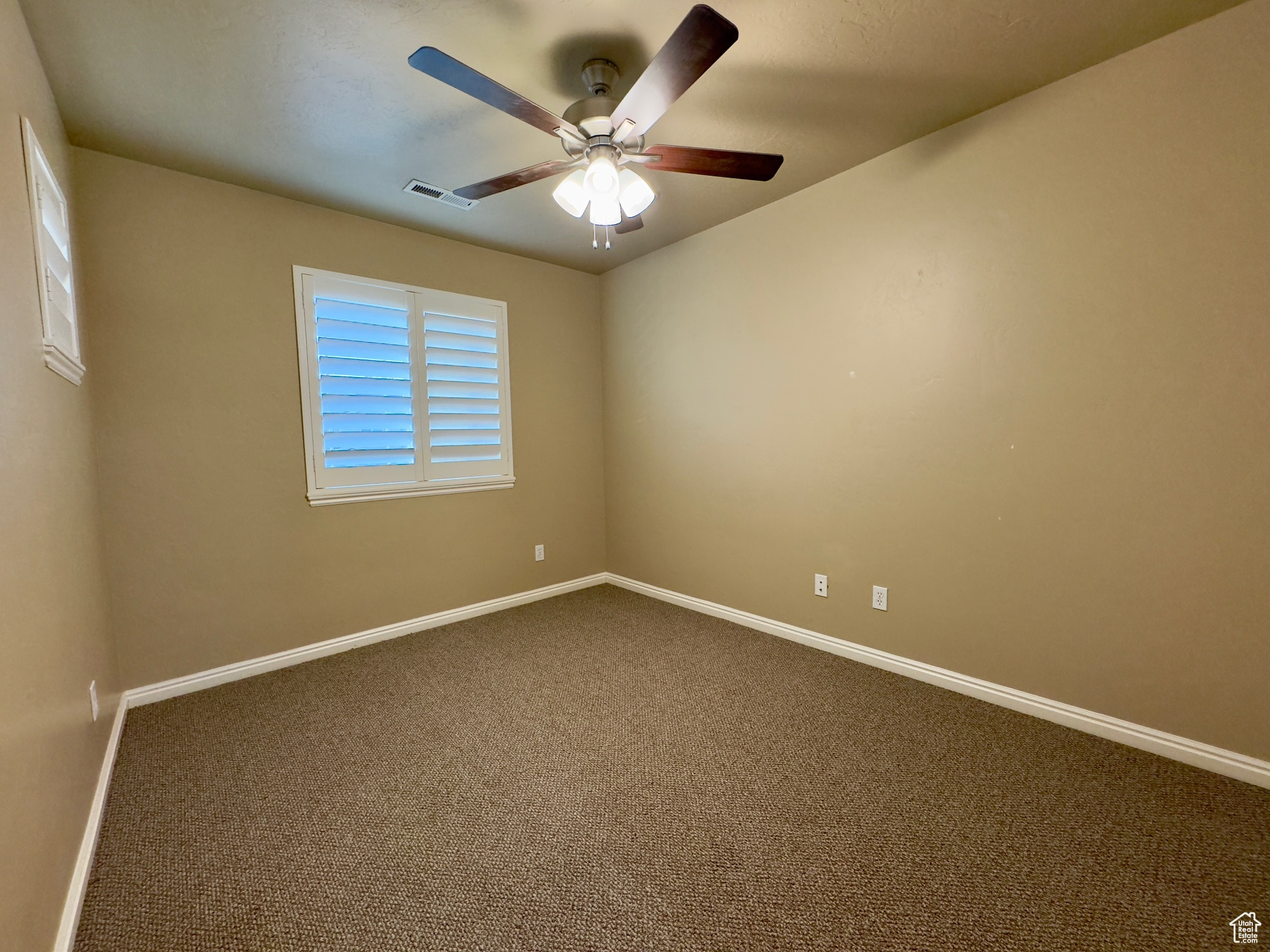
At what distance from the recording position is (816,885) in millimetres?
1369

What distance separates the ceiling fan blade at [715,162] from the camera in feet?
5.71

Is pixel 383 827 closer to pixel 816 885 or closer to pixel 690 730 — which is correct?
pixel 690 730

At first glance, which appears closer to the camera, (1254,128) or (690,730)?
(1254,128)

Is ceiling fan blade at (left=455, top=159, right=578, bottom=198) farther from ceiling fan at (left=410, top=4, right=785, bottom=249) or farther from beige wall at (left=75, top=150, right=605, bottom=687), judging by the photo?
beige wall at (left=75, top=150, right=605, bottom=687)

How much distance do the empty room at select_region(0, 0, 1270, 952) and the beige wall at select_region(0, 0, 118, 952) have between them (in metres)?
0.02

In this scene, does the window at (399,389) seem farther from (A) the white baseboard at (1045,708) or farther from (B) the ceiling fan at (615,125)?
(A) the white baseboard at (1045,708)

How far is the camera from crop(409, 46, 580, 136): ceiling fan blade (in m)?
1.30

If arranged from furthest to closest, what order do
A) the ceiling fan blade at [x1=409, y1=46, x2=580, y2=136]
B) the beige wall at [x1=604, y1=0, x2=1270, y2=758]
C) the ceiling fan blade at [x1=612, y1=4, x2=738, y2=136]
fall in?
the beige wall at [x1=604, y1=0, x2=1270, y2=758], the ceiling fan blade at [x1=409, y1=46, x2=580, y2=136], the ceiling fan blade at [x1=612, y1=4, x2=738, y2=136]

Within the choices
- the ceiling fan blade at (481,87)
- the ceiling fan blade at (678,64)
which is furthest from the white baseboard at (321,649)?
the ceiling fan blade at (678,64)

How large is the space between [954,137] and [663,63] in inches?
63.9

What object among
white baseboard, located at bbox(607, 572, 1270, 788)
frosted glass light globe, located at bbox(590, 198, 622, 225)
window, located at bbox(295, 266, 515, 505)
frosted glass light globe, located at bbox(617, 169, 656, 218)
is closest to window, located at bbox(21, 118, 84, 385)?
window, located at bbox(295, 266, 515, 505)

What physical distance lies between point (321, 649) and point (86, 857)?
1467 mm

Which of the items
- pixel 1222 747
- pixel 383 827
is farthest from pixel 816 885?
pixel 1222 747

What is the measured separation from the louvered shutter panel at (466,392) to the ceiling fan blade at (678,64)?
2.01m
